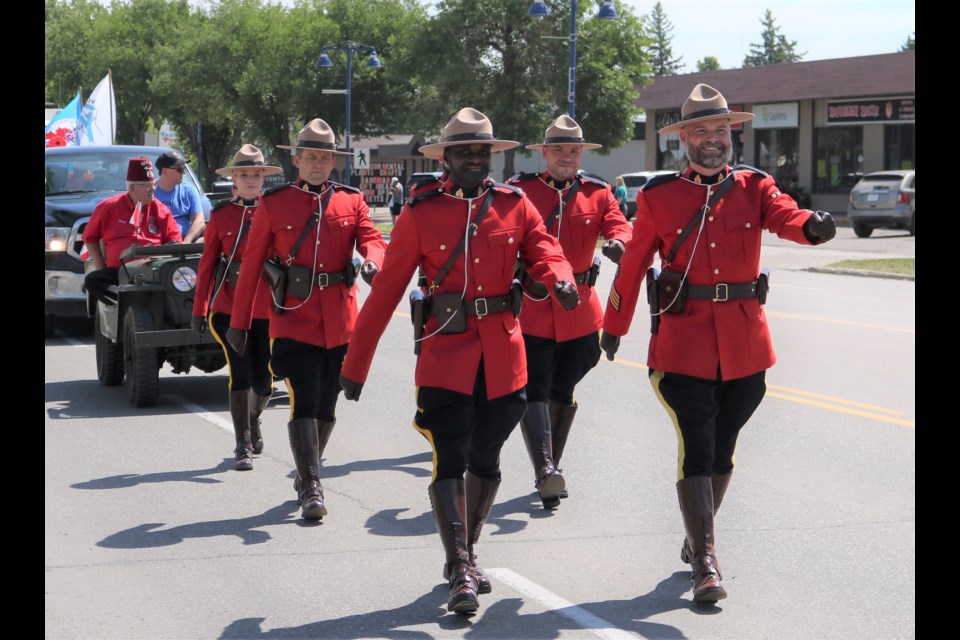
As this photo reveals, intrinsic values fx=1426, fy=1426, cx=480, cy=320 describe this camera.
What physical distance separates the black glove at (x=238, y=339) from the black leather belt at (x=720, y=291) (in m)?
2.73

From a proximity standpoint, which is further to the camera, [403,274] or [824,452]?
[824,452]

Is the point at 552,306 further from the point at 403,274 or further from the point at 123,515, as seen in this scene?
the point at 123,515

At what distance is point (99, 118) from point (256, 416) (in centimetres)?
2005

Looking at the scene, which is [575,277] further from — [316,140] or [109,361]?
[109,361]

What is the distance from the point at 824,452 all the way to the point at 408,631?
4.30 meters

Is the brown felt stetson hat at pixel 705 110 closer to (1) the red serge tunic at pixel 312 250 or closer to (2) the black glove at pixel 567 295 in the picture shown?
(2) the black glove at pixel 567 295

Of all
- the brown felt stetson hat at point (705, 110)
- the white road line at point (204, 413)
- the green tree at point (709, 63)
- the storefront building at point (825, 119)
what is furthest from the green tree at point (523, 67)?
the green tree at point (709, 63)

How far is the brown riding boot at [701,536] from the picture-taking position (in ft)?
18.6

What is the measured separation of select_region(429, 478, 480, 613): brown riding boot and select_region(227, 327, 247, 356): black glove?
216cm

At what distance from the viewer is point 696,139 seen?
19.8 feet

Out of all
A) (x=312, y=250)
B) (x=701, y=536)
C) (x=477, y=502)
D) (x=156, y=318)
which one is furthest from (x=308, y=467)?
(x=156, y=318)

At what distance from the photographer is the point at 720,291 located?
19.6 feet
